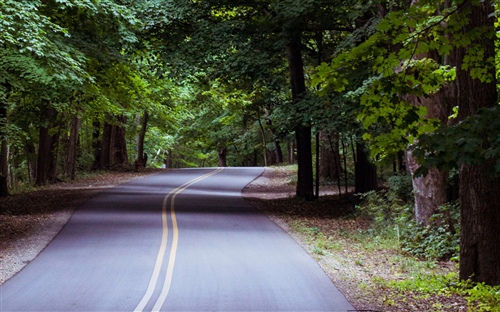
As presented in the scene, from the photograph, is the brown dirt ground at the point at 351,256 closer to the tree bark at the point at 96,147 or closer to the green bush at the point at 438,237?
the green bush at the point at 438,237

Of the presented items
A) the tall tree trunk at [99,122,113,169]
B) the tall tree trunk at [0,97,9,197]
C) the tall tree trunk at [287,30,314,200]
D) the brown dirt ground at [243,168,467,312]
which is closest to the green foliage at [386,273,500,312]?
the brown dirt ground at [243,168,467,312]

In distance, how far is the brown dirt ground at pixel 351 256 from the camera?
8.45 meters

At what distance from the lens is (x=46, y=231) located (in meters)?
14.5

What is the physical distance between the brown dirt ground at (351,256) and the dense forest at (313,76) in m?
1.14

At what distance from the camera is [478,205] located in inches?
338

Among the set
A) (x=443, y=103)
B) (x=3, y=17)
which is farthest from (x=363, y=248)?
(x=3, y=17)

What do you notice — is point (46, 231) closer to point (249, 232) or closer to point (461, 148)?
point (249, 232)

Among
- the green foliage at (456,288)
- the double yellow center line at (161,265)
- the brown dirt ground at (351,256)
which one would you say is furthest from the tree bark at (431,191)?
the double yellow center line at (161,265)

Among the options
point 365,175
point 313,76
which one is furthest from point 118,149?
point 313,76

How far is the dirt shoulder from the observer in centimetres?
1145

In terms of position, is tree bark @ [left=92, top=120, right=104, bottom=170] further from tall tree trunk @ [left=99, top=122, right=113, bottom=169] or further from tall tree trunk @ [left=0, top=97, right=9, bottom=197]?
tall tree trunk @ [left=0, top=97, right=9, bottom=197]

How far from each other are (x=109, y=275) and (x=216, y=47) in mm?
12651

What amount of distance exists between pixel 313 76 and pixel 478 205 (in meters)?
3.49

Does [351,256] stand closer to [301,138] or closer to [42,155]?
[301,138]
